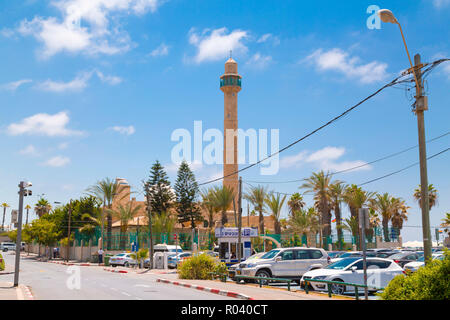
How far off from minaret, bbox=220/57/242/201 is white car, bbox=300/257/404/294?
5463 centimetres

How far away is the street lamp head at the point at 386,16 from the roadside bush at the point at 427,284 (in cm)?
730

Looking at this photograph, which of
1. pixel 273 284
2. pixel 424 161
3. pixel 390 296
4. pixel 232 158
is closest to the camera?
pixel 390 296

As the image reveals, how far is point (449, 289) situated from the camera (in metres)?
10.0

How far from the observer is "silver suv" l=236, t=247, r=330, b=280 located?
22469 mm

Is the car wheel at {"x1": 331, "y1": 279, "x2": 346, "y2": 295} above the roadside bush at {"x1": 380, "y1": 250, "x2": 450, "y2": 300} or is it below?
below

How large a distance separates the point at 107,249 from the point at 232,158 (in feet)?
85.9

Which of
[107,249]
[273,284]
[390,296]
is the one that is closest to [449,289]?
[390,296]

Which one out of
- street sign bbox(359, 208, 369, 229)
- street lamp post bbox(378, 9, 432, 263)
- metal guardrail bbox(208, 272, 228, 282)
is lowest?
metal guardrail bbox(208, 272, 228, 282)

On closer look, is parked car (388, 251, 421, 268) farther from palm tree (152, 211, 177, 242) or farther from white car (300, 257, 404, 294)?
palm tree (152, 211, 177, 242)

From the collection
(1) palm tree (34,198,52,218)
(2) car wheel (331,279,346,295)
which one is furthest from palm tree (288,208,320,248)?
(1) palm tree (34,198,52,218)

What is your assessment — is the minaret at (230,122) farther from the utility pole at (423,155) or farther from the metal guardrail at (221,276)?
the utility pole at (423,155)

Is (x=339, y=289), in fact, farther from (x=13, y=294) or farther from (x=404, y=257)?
(x=404, y=257)

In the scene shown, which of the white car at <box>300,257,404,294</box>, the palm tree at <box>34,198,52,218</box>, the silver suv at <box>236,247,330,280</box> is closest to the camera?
the white car at <box>300,257,404,294</box>
